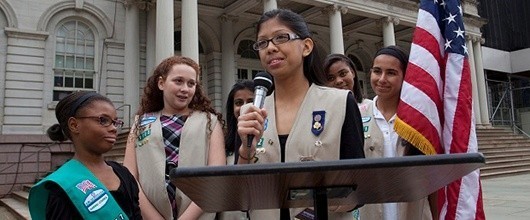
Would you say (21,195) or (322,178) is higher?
(322,178)

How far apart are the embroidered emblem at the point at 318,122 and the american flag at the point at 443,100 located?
3.29ft

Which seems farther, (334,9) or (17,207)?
(334,9)

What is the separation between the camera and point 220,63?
19188 millimetres

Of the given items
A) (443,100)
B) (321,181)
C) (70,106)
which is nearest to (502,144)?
(443,100)

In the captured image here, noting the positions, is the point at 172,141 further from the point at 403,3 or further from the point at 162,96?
the point at 403,3

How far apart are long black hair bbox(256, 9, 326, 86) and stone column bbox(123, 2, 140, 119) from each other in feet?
46.9

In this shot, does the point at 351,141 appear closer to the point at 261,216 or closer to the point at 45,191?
the point at 261,216

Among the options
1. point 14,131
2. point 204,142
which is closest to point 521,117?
point 14,131

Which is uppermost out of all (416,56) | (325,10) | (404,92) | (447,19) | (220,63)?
(325,10)

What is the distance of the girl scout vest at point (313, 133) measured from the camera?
1.89 metres

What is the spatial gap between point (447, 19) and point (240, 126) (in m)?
2.19

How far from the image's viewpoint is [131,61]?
15695mm

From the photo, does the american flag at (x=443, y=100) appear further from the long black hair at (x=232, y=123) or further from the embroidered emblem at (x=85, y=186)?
the embroidered emblem at (x=85, y=186)

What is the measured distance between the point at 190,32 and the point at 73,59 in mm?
4898
